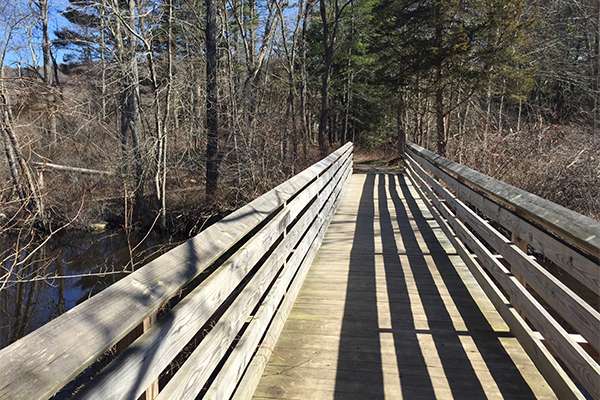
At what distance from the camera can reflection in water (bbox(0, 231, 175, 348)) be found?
21.0 ft

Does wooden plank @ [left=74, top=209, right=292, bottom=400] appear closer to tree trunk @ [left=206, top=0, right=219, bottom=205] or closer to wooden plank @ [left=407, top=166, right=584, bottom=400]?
wooden plank @ [left=407, top=166, right=584, bottom=400]

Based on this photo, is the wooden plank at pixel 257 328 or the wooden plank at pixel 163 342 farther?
the wooden plank at pixel 257 328

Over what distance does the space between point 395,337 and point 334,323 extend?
1.72 feet

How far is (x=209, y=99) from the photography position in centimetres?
1266

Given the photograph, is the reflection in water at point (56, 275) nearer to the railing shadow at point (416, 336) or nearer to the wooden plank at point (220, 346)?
the wooden plank at point (220, 346)

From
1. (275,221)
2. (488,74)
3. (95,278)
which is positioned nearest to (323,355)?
(275,221)

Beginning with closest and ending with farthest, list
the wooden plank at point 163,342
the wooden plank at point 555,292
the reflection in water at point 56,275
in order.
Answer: the wooden plank at point 163,342 → the wooden plank at point 555,292 → the reflection in water at point 56,275

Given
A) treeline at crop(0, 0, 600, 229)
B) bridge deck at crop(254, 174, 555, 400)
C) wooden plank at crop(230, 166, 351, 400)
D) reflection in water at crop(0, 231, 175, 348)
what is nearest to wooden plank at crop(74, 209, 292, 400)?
wooden plank at crop(230, 166, 351, 400)

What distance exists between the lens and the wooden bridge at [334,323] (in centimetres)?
123

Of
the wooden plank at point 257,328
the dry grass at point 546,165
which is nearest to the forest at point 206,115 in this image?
the dry grass at point 546,165

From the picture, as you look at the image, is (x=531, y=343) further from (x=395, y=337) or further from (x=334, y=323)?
(x=334, y=323)

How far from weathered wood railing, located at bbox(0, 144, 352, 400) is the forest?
12.0ft

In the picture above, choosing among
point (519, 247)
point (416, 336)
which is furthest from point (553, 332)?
point (416, 336)

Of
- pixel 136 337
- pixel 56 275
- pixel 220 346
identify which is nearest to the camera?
pixel 136 337
